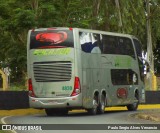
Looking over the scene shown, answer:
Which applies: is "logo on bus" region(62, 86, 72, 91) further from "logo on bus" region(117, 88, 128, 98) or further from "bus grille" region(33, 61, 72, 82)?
"logo on bus" region(117, 88, 128, 98)

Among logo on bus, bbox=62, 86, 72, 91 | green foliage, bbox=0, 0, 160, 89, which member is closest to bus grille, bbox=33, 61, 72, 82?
logo on bus, bbox=62, 86, 72, 91

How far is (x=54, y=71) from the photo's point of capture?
24.8m

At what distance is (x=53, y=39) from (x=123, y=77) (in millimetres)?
6384

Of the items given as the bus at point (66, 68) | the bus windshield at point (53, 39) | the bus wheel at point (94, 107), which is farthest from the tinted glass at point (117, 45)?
the bus windshield at point (53, 39)

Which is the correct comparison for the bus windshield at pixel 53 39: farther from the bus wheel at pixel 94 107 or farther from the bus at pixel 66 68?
the bus wheel at pixel 94 107

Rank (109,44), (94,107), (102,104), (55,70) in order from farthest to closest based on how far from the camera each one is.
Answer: (109,44)
(102,104)
(94,107)
(55,70)

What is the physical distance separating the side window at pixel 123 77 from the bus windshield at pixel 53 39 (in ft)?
14.6

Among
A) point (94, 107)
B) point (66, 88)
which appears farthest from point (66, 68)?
point (94, 107)

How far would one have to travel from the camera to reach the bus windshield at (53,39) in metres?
24.5

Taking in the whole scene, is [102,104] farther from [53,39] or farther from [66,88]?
[53,39]

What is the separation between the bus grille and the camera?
24641mm

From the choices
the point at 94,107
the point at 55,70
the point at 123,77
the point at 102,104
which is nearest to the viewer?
the point at 55,70

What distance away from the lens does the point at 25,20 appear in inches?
1245

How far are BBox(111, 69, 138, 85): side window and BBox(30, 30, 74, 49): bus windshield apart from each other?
14.6 feet
